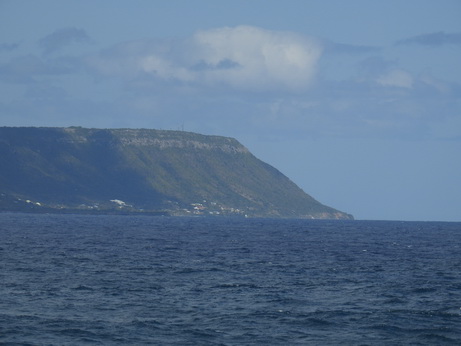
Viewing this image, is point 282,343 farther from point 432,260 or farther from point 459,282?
point 432,260

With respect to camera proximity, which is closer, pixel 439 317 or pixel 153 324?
pixel 153 324

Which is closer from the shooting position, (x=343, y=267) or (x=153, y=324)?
(x=153, y=324)

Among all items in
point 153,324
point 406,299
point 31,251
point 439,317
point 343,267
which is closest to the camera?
point 153,324

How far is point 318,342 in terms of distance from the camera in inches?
1596

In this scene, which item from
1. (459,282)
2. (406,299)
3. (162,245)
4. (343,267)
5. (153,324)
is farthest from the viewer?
(162,245)

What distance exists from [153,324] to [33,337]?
22.7 ft

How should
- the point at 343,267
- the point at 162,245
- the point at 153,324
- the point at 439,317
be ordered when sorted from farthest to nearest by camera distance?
the point at 162,245 < the point at 343,267 < the point at 439,317 < the point at 153,324

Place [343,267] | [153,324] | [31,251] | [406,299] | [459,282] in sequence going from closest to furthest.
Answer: [153,324] < [406,299] < [459,282] < [343,267] < [31,251]

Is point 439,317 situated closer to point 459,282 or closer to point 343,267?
point 459,282

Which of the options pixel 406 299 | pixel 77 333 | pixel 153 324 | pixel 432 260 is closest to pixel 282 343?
pixel 153 324

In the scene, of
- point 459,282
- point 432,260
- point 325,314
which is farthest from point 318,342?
point 432,260

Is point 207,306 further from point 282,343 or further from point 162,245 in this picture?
point 162,245

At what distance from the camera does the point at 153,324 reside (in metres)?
44.0

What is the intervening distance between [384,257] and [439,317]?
47409 millimetres
